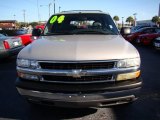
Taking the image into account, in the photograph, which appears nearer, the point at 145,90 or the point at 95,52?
the point at 95,52

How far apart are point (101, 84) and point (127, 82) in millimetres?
383

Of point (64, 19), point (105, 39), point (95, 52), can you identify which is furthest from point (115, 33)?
point (95, 52)

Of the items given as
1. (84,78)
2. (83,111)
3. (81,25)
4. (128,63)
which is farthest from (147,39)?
(84,78)

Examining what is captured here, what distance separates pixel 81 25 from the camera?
5.67m

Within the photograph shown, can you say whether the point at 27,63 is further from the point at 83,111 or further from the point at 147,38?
the point at 147,38

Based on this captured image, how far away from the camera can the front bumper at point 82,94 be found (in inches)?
144

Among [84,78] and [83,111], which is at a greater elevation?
[84,78]

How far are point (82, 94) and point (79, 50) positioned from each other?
67 centimetres

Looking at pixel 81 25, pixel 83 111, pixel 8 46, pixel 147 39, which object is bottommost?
pixel 83 111

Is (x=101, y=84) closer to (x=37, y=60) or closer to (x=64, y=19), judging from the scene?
(x=37, y=60)

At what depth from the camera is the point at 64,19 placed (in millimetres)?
5855

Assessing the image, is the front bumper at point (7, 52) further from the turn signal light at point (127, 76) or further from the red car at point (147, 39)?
the red car at point (147, 39)

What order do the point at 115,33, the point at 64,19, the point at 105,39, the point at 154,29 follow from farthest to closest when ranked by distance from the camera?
the point at 154,29 → the point at 64,19 → the point at 115,33 → the point at 105,39

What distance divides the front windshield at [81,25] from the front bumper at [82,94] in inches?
72.5
